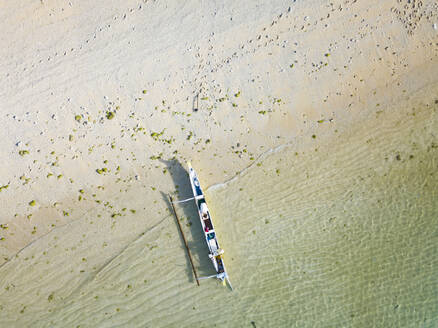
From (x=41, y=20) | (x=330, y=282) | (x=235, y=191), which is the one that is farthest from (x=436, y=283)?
(x=41, y=20)

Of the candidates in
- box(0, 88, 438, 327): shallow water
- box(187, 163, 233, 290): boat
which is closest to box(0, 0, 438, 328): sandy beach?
box(0, 88, 438, 327): shallow water

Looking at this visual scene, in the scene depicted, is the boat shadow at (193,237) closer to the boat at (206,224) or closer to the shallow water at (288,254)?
the shallow water at (288,254)

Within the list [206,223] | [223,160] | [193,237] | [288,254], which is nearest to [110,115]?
[223,160]

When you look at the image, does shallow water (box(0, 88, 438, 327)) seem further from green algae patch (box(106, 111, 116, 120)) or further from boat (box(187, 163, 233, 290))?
green algae patch (box(106, 111, 116, 120))

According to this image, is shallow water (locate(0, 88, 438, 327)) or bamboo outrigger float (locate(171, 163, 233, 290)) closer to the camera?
bamboo outrigger float (locate(171, 163, 233, 290))

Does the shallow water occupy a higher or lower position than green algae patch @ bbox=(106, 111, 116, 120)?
lower

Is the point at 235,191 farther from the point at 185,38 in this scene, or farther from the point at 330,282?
the point at 185,38
